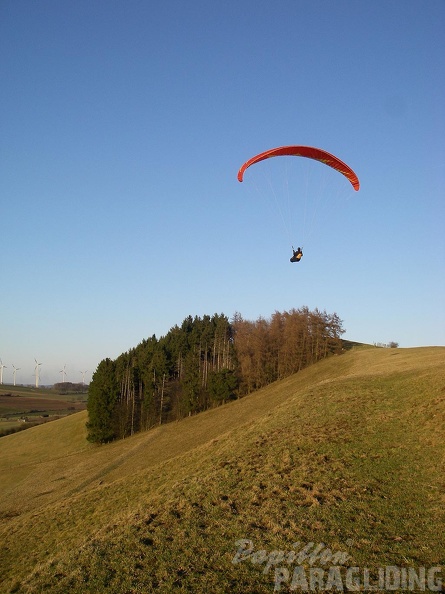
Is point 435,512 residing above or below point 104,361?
below

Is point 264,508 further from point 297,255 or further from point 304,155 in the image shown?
point 304,155

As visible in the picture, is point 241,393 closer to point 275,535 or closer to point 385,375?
point 385,375

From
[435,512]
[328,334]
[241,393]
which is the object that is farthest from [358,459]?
[328,334]

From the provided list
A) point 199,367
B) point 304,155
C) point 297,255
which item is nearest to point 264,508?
point 297,255

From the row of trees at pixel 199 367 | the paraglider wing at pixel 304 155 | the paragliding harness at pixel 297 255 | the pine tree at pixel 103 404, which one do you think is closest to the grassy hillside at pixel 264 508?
the paragliding harness at pixel 297 255

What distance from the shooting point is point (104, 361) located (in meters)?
72.7

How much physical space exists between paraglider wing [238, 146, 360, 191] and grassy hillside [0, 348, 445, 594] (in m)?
14.5

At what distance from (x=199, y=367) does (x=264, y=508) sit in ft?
206

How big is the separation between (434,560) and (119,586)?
7370 millimetres

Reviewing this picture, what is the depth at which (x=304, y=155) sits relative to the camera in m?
25.5

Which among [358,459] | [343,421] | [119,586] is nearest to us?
[119,586]

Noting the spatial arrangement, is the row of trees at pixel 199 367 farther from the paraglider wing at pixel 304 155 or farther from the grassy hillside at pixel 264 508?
the paraglider wing at pixel 304 155

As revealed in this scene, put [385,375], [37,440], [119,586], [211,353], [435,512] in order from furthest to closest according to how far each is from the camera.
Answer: [211,353] < [37,440] < [385,375] < [435,512] < [119,586]

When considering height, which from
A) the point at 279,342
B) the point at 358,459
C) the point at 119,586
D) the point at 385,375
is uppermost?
the point at 279,342
